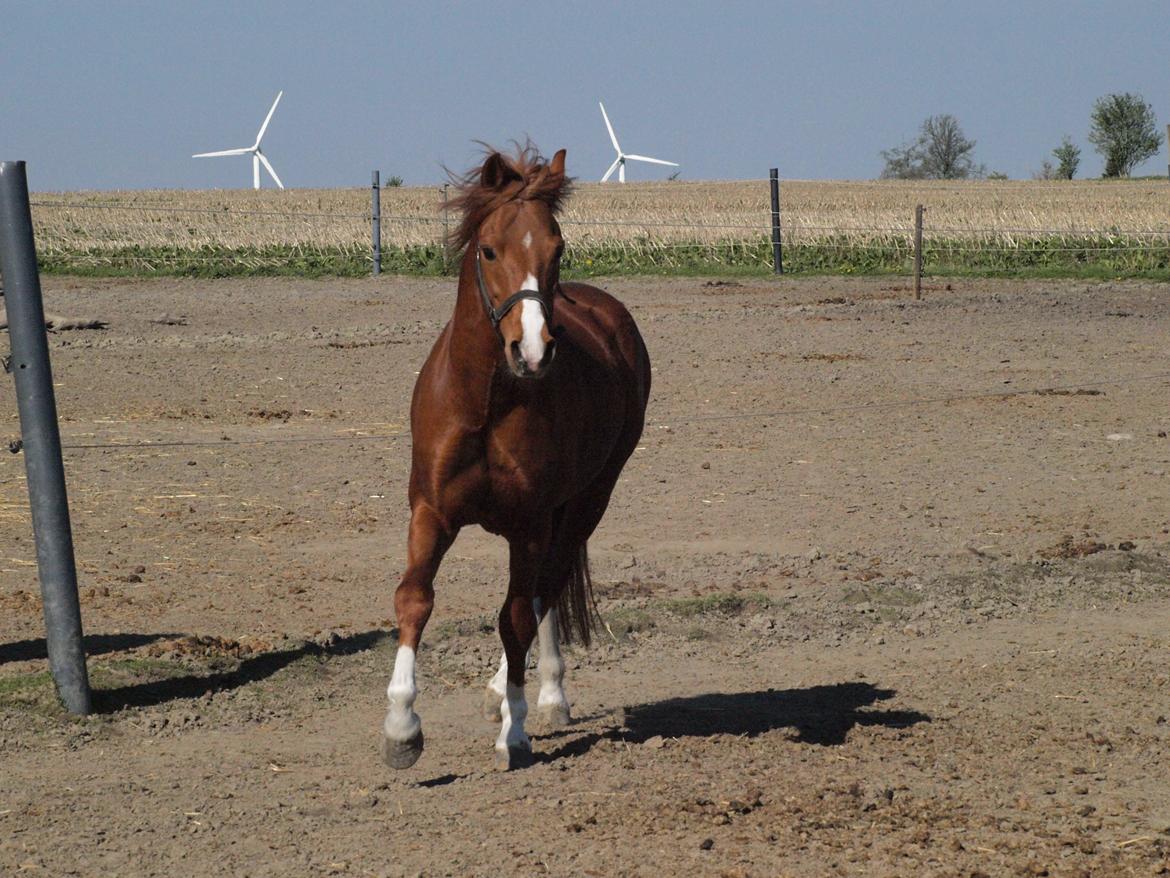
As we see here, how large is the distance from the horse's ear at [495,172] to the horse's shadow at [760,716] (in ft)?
6.49

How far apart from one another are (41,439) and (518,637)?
A: 77.2 inches

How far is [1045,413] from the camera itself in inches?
473

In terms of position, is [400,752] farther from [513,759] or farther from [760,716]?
[760,716]

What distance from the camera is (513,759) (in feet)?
16.3

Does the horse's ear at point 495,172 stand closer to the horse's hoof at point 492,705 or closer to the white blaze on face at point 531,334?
the white blaze on face at point 531,334

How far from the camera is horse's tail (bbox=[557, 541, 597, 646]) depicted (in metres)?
6.02

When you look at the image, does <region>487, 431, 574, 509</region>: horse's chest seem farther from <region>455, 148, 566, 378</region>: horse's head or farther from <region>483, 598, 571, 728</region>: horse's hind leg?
<region>483, 598, 571, 728</region>: horse's hind leg

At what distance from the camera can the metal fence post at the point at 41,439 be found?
535 centimetres

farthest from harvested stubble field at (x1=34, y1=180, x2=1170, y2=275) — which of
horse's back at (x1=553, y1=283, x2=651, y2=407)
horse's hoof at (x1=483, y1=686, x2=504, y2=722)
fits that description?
horse's hoof at (x1=483, y1=686, x2=504, y2=722)

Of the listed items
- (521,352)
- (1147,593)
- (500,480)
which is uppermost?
(521,352)

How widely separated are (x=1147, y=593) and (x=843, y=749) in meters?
2.91

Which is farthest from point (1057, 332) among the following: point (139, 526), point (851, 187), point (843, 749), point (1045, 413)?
point (851, 187)

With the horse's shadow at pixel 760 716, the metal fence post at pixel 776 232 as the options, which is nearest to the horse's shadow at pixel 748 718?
the horse's shadow at pixel 760 716

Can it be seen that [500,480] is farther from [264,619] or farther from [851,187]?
[851,187]
